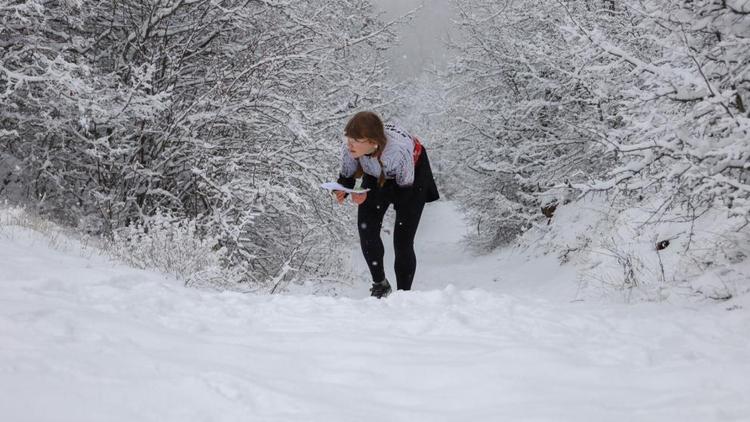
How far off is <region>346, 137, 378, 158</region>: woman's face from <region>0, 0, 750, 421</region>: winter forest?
47.6 inches

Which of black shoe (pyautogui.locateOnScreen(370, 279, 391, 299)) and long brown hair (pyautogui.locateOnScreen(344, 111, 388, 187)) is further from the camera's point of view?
black shoe (pyautogui.locateOnScreen(370, 279, 391, 299))

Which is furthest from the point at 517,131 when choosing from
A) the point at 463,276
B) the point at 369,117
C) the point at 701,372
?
the point at 701,372

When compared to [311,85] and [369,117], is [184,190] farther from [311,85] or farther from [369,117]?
[369,117]

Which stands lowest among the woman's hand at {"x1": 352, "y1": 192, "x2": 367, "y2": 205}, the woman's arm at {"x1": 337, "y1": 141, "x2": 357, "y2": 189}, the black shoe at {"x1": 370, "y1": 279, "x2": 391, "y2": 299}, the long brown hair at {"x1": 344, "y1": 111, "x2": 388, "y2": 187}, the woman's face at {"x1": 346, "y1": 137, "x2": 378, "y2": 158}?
the black shoe at {"x1": 370, "y1": 279, "x2": 391, "y2": 299}

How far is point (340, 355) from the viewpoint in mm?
2197

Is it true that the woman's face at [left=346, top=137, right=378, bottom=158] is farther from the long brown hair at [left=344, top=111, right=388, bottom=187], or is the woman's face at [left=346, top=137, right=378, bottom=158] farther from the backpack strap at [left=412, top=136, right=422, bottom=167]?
the backpack strap at [left=412, top=136, right=422, bottom=167]

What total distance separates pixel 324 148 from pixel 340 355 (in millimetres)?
5206

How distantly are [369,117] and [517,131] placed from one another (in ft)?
31.4

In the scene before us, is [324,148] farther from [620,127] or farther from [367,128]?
[620,127]

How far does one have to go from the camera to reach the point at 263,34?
773cm

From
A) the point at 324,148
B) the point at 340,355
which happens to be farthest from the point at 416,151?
the point at 324,148

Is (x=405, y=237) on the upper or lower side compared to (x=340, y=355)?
lower

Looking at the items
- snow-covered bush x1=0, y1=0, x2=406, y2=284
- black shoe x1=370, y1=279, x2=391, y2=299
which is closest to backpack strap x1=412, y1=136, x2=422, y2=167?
black shoe x1=370, y1=279, x2=391, y2=299

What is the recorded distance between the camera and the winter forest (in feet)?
11.3
